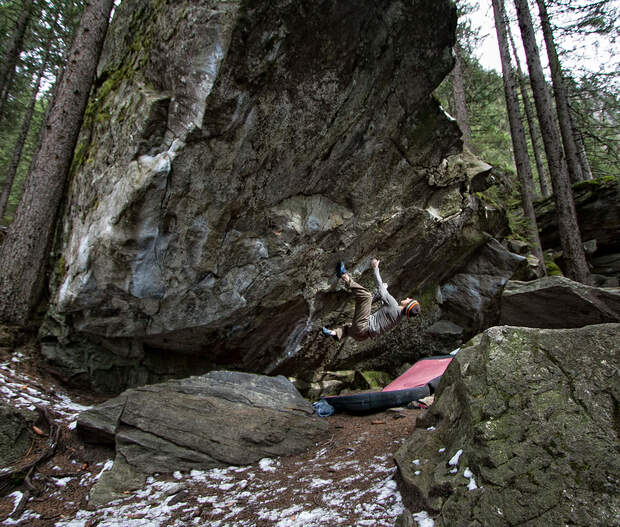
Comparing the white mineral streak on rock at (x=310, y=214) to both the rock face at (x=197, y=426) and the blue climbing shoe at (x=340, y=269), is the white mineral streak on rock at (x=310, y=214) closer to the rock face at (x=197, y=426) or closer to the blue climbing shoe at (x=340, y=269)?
the blue climbing shoe at (x=340, y=269)

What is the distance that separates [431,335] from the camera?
414 inches

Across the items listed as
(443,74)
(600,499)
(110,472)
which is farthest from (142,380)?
(443,74)

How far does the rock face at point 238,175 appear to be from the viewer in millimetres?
5430

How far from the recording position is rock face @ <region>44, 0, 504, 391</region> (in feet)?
17.8

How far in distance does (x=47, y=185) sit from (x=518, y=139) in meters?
14.2

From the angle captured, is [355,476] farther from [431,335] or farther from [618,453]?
[431,335]

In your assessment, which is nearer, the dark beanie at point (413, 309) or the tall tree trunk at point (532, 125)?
the dark beanie at point (413, 309)

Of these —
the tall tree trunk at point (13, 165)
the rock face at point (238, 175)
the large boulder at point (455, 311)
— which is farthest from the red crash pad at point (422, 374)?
the tall tree trunk at point (13, 165)

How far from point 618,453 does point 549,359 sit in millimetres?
909

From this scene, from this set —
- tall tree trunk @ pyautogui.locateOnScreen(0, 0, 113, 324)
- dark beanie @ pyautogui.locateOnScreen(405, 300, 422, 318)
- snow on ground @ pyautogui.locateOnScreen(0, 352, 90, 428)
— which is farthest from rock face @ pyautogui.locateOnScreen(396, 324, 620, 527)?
tall tree trunk @ pyautogui.locateOnScreen(0, 0, 113, 324)

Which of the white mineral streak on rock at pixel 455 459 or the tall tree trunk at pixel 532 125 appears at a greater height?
the tall tree trunk at pixel 532 125

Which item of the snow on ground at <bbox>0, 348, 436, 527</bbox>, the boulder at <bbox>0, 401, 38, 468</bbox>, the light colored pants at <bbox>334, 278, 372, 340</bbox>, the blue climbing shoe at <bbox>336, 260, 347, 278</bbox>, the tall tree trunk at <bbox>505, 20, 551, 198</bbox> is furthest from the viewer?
the tall tree trunk at <bbox>505, 20, 551, 198</bbox>

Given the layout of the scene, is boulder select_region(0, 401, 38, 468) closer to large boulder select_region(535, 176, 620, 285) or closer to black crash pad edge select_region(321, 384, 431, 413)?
black crash pad edge select_region(321, 384, 431, 413)

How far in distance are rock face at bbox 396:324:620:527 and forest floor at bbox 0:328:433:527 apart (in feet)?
1.25
